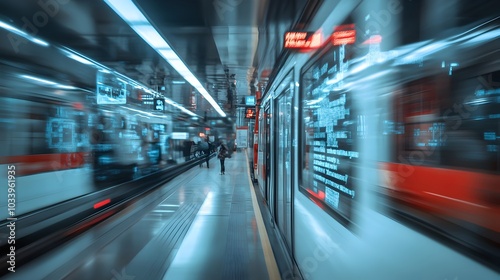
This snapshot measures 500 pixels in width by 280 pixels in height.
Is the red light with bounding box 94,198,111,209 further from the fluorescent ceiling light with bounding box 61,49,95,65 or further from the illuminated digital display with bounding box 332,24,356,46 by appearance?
the illuminated digital display with bounding box 332,24,356,46

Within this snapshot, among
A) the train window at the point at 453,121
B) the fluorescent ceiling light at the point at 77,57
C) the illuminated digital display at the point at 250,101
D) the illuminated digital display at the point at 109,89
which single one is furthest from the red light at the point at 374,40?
the illuminated digital display at the point at 250,101

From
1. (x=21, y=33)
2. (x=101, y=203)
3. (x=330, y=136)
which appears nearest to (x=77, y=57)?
(x=21, y=33)

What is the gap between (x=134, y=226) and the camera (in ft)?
19.7

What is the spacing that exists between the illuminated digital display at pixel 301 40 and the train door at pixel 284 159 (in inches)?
26.2

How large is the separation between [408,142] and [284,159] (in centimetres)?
308

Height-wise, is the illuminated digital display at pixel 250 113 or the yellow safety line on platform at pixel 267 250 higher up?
the illuminated digital display at pixel 250 113

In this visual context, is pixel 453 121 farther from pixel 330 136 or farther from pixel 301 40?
pixel 301 40

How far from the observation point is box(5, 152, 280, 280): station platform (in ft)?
12.7

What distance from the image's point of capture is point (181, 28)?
6.07 m

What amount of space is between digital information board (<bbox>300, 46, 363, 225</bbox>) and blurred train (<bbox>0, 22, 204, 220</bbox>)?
3730 millimetres

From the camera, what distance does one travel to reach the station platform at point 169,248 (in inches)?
153

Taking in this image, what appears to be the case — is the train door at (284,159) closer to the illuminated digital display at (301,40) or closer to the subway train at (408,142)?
the illuminated digital display at (301,40)

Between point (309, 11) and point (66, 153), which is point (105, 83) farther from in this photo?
point (309, 11)

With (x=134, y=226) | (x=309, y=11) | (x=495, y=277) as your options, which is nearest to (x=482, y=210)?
(x=495, y=277)
